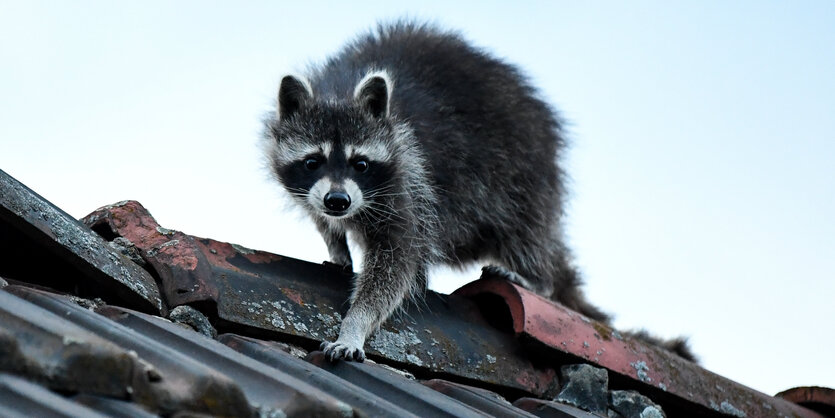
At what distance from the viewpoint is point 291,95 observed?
3.65 m

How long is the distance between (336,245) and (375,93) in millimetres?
666

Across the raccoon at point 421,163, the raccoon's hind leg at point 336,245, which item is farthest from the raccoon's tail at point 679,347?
the raccoon's hind leg at point 336,245

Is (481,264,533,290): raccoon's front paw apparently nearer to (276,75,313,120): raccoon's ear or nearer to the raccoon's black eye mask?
the raccoon's black eye mask

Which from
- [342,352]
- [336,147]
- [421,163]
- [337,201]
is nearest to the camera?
[342,352]

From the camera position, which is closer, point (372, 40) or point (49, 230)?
point (49, 230)

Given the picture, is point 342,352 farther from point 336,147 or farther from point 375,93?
point 375,93

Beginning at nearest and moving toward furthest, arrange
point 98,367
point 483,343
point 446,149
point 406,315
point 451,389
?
point 98,367
point 451,389
point 483,343
point 406,315
point 446,149

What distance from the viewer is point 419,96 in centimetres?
379

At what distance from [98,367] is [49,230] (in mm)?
805

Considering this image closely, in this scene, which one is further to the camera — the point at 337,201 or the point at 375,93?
the point at 375,93

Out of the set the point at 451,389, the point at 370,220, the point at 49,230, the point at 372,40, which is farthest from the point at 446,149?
the point at 49,230

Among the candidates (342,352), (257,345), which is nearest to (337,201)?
(342,352)

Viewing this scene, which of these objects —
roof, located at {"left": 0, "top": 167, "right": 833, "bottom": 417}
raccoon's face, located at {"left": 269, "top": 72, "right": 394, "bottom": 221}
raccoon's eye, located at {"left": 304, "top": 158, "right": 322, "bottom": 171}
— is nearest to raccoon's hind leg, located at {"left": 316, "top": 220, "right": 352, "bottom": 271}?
raccoon's face, located at {"left": 269, "top": 72, "right": 394, "bottom": 221}

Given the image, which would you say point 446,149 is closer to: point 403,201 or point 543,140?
point 403,201
